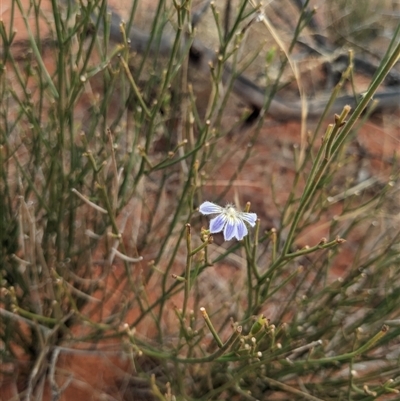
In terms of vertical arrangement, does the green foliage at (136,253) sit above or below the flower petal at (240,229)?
below

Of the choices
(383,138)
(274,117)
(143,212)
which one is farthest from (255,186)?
(383,138)

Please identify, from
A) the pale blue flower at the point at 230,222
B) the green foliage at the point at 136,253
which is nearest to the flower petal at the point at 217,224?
the pale blue flower at the point at 230,222

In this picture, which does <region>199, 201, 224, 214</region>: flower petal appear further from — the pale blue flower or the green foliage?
the green foliage

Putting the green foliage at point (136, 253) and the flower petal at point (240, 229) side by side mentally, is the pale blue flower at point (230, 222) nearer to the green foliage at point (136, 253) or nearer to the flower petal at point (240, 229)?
the flower petal at point (240, 229)

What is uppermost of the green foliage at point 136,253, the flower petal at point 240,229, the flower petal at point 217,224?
the flower petal at point 240,229

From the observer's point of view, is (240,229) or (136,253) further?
(136,253)

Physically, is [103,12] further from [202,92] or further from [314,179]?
[202,92]

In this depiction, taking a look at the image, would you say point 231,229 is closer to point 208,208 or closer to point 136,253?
point 208,208

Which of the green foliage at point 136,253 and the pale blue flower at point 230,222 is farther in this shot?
the green foliage at point 136,253

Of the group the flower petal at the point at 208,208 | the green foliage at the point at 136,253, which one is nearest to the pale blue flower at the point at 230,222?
the flower petal at the point at 208,208

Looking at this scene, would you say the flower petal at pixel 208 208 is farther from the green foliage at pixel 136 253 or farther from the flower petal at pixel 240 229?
the green foliage at pixel 136 253

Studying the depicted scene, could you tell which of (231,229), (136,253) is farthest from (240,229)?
(136,253)

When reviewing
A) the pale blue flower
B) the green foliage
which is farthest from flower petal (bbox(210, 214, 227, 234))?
the green foliage
